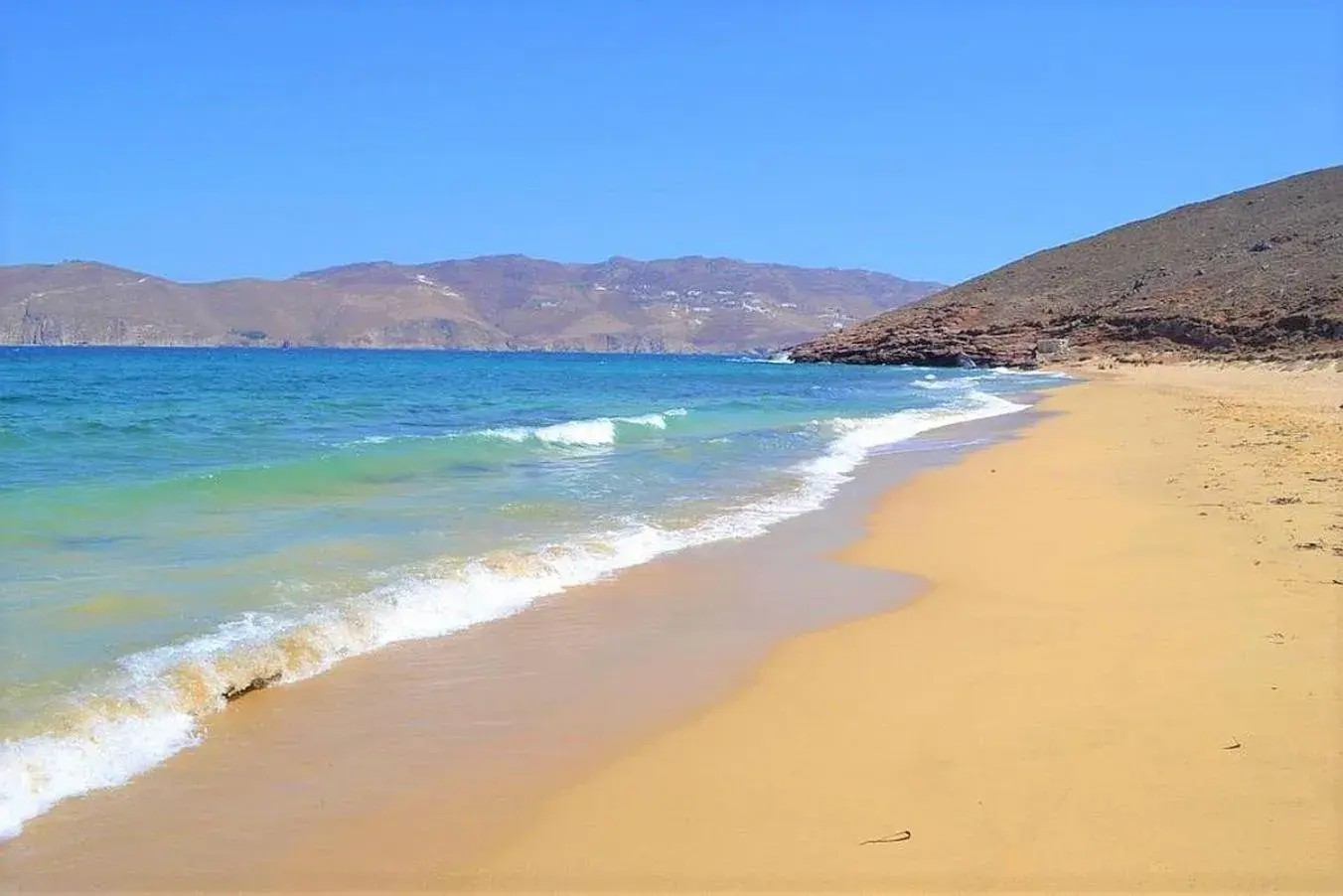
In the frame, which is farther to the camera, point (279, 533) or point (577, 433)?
point (577, 433)

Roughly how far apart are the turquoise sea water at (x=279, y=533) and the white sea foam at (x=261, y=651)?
0.05 ft

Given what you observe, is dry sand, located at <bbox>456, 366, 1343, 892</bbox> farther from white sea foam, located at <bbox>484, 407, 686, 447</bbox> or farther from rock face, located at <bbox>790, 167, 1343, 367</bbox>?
rock face, located at <bbox>790, 167, 1343, 367</bbox>

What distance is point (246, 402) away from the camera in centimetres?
2922

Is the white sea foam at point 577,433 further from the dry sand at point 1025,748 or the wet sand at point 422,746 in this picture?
the wet sand at point 422,746

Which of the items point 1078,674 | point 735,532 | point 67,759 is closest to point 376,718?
point 67,759

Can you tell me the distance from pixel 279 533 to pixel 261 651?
3.88m

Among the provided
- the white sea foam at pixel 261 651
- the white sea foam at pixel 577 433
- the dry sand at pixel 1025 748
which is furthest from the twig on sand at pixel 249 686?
the white sea foam at pixel 577 433

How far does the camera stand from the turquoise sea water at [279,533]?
4.95 m

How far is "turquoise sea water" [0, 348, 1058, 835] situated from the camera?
4.95 m

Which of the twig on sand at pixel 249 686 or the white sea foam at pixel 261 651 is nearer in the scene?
the white sea foam at pixel 261 651

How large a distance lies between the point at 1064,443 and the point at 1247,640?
12.2 metres

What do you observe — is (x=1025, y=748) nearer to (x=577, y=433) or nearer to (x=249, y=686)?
(x=249, y=686)

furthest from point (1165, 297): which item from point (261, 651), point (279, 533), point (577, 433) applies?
point (261, 651)

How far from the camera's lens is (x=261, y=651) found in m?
5.54
